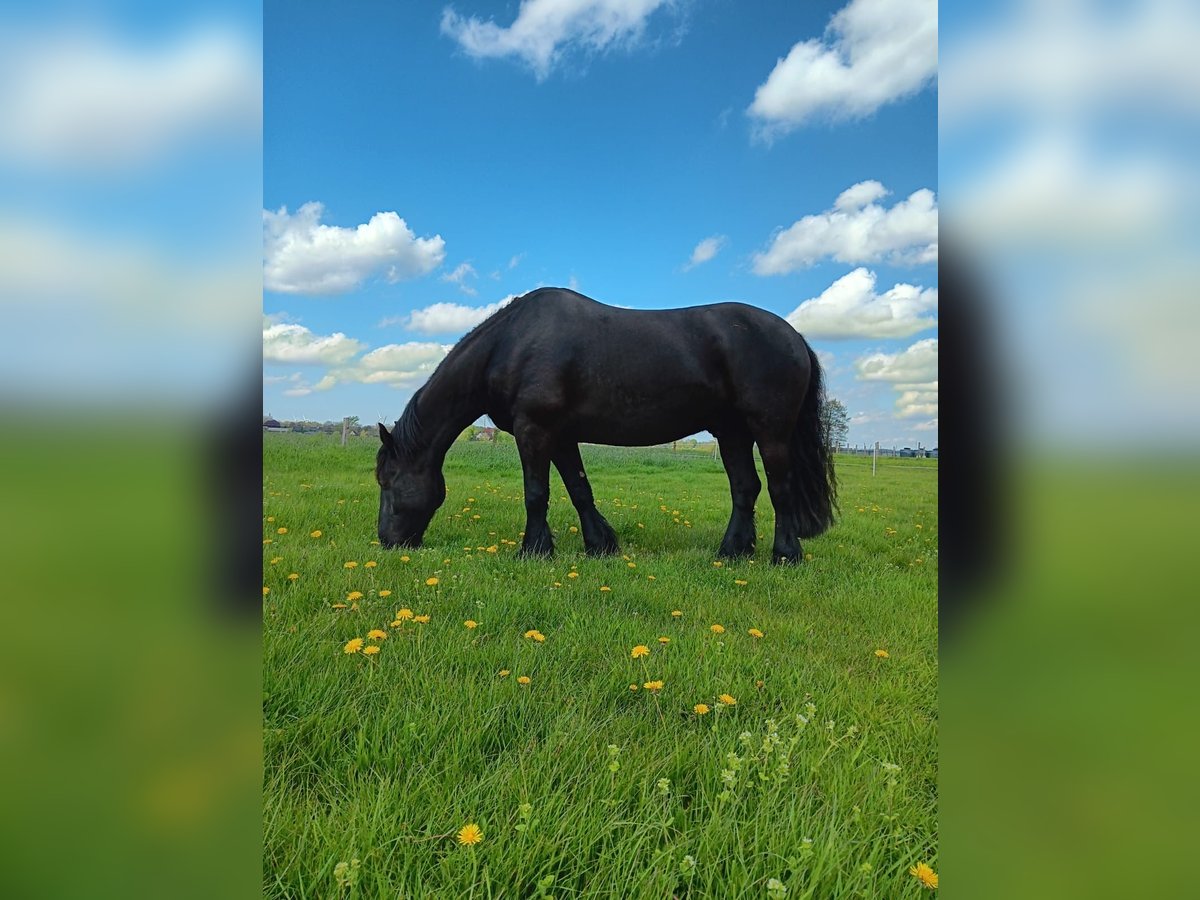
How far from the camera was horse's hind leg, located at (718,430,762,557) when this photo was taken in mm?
5988

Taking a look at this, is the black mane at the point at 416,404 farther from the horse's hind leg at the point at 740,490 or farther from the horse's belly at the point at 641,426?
the horse's hind leg at the point at 740,490

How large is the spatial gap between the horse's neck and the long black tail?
3.32m

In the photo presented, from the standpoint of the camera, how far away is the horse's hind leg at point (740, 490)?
236 inches

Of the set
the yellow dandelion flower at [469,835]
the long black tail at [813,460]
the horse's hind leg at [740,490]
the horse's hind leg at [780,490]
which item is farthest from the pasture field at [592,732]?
the long black tail at [813,460]

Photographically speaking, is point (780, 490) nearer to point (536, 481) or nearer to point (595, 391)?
point (595, 391)

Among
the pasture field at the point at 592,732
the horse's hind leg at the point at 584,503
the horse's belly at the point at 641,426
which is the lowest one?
the pasture field at the point at 592,732

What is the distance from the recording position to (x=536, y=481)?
5680 mm

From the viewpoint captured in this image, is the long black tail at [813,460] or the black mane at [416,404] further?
the long black tail at [813,460]
